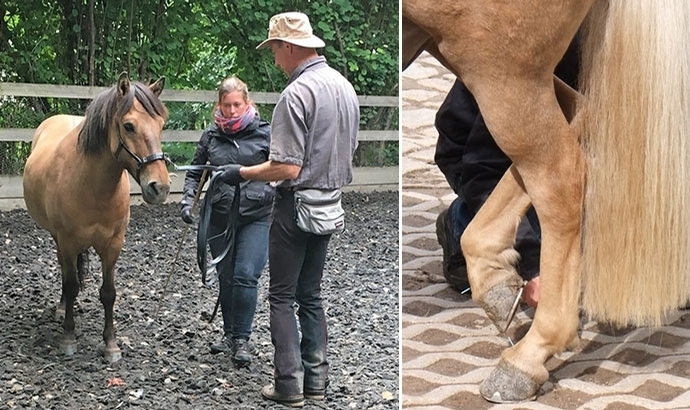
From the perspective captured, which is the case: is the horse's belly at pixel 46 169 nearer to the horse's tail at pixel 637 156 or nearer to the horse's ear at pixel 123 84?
the horse's ear at pixel 123 84

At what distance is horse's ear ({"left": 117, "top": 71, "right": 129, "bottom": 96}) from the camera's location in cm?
151

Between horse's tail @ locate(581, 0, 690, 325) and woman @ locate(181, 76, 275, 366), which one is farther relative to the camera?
woman @ locate(181, 76, 275, 366)

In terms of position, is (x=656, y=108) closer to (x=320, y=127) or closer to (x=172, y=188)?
(x=320, y=127)

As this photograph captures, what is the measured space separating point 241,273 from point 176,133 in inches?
12.1

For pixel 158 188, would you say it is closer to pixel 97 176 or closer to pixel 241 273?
pixel 97 176

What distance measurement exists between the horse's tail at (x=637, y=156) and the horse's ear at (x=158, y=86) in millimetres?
738

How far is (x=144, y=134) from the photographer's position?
1.57 meters

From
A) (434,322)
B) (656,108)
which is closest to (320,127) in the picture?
(434,322)

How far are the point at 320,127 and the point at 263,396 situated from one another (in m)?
0.52

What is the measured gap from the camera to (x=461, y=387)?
1.58 metres

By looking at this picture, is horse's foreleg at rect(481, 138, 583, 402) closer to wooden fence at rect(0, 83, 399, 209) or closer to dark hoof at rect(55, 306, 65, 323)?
wooden fence at rect(0, 83, 399, 209)

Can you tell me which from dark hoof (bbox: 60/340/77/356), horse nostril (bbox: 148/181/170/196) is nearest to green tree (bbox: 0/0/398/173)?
horse nostril (bbox: 148/181/170/196)

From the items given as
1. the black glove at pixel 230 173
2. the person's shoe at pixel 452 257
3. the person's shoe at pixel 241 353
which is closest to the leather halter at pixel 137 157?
the black glove at pixel 230 173

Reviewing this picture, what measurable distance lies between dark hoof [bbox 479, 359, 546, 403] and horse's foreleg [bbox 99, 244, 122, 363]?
66 cm
